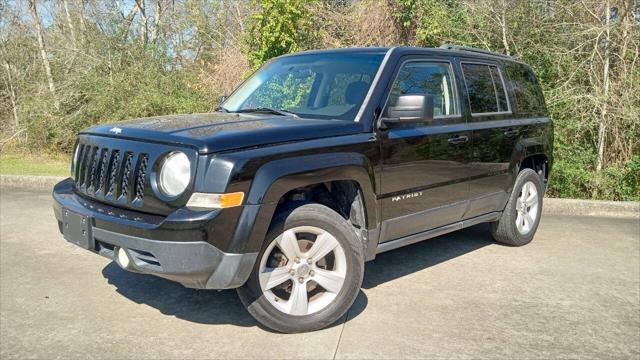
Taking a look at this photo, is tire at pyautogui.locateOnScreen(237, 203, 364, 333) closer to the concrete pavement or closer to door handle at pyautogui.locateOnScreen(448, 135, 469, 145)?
the concrete pavement

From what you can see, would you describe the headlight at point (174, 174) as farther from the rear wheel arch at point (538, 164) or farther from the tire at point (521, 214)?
the rear wheel arch at point (538, 164)

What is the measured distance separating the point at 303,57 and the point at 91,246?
7.99ft

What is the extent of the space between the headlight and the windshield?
1.17m

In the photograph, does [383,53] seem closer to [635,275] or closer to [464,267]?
[464,267]

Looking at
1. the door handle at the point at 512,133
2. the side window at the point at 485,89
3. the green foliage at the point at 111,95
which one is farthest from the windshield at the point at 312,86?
the green foliage at the point at 111,95

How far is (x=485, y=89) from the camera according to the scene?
207 inches

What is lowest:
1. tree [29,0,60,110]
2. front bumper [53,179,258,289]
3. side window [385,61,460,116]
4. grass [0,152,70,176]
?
grass [0,152,70,176]

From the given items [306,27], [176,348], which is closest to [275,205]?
[176,348]

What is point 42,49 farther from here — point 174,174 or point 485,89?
point 174,174

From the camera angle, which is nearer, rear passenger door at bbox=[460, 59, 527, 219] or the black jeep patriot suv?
the black jeep patriot suv

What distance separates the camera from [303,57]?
495 cm

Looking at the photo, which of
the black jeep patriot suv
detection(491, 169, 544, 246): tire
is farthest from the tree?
detection(491, 169, 544, 246): tire

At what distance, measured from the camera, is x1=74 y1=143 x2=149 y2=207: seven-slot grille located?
11.1 feet

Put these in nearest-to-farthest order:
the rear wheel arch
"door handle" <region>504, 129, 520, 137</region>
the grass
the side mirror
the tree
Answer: the side mirror < "door handle" <region>504, 129, 520, 137</region> < the rear wheel arch < the grass < the tree
